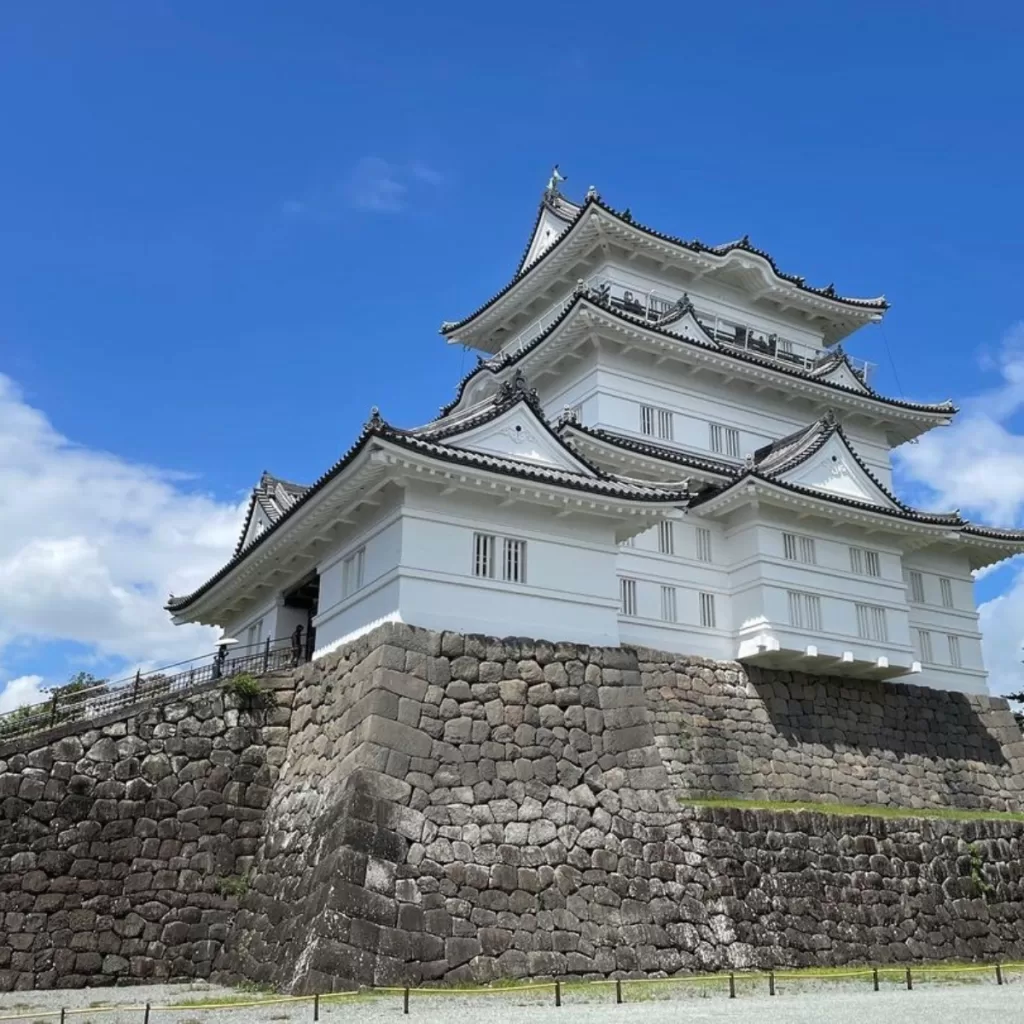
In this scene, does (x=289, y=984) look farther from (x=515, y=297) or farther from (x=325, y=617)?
(x=515, y=297)

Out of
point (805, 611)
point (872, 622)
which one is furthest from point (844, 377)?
point (805, 611)

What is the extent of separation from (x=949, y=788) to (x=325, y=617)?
50.1 ft

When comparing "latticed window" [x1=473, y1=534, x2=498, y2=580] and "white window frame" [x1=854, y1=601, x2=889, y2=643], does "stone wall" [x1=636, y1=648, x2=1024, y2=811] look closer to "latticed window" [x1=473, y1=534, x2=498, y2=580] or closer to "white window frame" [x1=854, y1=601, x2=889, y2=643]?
"white window frame" [x1=854, y1=601, x2=889, y2=643]

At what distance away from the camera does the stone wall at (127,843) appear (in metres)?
14.5

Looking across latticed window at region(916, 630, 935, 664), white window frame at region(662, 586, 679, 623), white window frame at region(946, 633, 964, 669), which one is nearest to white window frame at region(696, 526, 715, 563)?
white window frame at region(662, 586, 679, 623)

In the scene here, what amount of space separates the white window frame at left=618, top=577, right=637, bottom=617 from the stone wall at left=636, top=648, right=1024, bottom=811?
0.97 metres

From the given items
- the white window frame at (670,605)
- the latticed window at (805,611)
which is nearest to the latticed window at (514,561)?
the white window frame at (670,605)

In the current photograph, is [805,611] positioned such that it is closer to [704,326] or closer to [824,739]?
[824,739]

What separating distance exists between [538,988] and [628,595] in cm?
960

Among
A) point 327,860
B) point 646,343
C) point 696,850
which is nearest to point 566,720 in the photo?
point 696,850

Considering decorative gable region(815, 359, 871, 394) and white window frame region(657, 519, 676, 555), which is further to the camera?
decorative gable region(815, 359, 871, 394)

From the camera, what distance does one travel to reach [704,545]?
22531mm

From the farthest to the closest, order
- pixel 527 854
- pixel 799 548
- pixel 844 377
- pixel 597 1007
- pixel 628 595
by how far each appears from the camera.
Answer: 1. pixel 844 377
2. pixel 799 548
3. pixel 628 595
4. pixel 527 854
5. pixel 597 1007

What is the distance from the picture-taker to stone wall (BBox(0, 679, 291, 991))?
1446 cm
